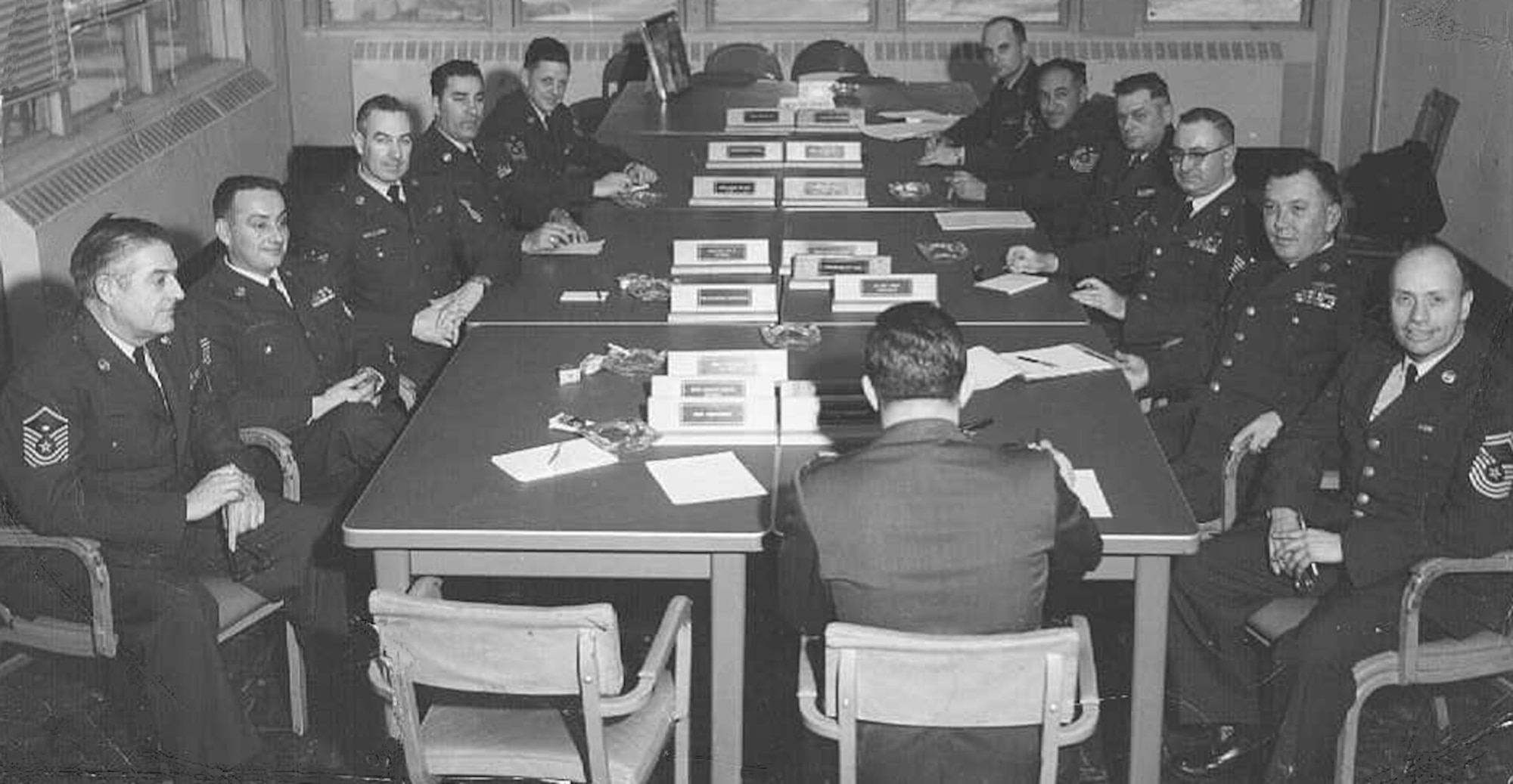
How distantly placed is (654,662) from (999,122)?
17.4 ft

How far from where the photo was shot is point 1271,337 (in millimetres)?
5043

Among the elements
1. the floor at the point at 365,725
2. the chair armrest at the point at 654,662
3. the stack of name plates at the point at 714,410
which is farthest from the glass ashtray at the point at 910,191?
the chair armrest at the point at 654,662

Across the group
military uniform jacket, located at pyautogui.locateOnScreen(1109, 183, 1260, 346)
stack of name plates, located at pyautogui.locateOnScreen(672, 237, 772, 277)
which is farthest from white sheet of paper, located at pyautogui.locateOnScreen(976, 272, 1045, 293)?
stack of name plates, located at pyautogui.locateOnScreen(672, 237, 772, 277)

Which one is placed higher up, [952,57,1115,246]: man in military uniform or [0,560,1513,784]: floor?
[952,57,1115,246]: man in military uniform

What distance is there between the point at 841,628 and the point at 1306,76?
885 centimetres

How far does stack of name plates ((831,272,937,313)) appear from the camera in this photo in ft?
17.5

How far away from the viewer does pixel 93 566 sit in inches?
154

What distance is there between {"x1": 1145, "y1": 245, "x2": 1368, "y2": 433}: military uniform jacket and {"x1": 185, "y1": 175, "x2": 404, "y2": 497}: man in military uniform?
2.27 metres

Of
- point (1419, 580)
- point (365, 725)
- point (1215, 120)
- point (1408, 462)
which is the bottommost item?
point (365, 725)

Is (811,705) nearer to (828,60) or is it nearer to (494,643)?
(494,643)

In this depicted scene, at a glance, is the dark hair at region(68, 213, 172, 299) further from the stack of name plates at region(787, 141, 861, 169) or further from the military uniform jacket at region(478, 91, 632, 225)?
the stack of name plates at region(787, 141, 861, 169)

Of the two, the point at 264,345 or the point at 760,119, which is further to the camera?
the point at 760,119

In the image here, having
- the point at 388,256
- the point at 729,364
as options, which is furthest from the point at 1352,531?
the point at 388,256

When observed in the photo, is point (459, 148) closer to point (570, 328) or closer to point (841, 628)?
point (570, 328)
